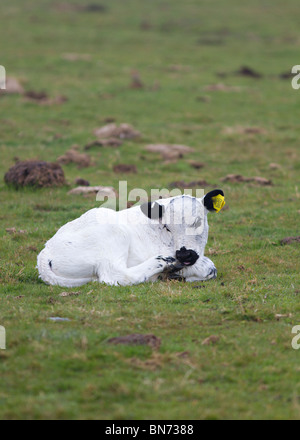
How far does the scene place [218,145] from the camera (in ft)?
78.9

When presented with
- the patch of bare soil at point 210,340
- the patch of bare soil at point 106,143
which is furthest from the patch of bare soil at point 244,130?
the patch of bare soil at point 210,340

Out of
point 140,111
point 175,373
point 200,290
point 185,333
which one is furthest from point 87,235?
point 140,111

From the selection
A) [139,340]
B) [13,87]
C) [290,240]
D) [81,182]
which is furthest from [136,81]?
[139,340]

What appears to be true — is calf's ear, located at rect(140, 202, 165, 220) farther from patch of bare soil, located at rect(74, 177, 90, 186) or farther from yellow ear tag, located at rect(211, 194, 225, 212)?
patch of bare soil, located at rect(74, 177, 90, 186)

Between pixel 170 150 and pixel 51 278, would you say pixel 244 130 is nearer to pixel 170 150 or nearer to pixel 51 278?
pixel 170 150

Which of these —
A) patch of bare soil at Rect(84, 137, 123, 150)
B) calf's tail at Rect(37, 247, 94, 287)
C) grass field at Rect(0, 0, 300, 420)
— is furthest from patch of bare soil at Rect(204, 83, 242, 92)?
calf's tail at Rect(37, 247, 94, 287)

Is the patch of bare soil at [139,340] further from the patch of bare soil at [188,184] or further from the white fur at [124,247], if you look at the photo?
the patch of bare soil at [188,184]

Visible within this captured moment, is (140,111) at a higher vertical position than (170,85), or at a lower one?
lower

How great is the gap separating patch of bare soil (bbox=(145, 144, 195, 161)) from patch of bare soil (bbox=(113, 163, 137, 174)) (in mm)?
1963

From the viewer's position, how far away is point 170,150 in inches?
888

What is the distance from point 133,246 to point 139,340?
10.3 feet

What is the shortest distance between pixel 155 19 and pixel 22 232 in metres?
48.2

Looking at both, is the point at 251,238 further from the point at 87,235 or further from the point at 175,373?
the point at 175,373

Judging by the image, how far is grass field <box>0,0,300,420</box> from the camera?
6789 millimetres
